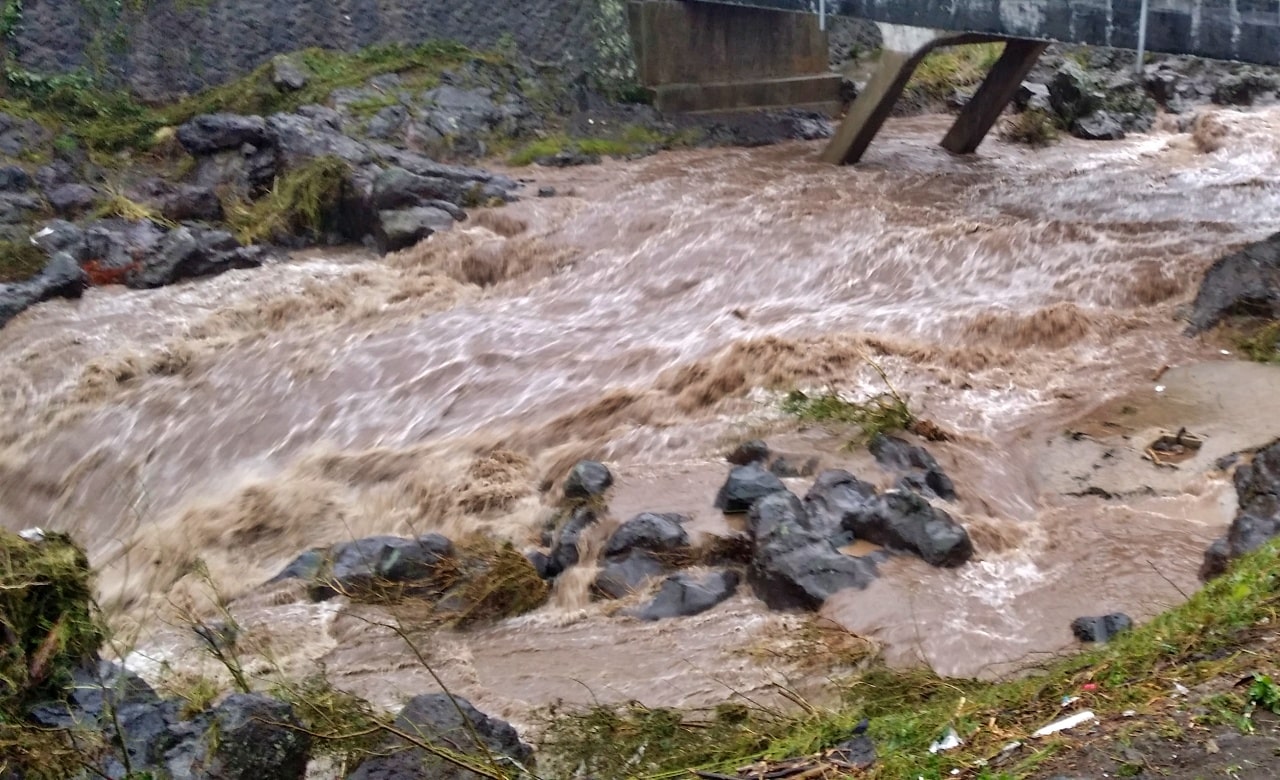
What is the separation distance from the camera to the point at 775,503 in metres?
5.57

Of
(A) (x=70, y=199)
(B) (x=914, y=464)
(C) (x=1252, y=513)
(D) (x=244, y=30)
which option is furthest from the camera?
(D) (x=244, y=30)

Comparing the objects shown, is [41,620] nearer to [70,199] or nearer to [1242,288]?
[1242,288]

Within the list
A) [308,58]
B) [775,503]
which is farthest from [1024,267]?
[308,58]

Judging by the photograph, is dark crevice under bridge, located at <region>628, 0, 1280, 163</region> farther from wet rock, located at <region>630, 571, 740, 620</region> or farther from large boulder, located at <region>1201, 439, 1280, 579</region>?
wet rock, located at <region>630, 571, 740, 620</region>

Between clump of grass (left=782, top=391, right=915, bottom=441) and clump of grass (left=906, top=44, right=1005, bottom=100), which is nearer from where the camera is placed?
clump of grass (left=782, top=391, right=915, bottom=441)

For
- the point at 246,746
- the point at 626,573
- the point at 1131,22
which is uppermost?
the point at 1131,22

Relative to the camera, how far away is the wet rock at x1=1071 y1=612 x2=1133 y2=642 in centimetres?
451

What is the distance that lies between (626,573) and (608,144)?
33.7 feet

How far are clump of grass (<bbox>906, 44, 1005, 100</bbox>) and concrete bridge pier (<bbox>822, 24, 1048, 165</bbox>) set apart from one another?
3.00 meters

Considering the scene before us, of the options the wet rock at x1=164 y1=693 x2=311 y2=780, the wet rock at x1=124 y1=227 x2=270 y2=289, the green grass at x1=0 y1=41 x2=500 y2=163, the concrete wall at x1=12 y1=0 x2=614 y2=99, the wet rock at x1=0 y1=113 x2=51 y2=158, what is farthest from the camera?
the concrete wall at x1=12 y1=0 x2=614 y2=99

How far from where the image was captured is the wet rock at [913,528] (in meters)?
5.32

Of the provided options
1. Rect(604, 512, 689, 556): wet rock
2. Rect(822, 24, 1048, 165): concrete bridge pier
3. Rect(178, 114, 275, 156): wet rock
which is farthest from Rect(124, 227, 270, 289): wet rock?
Rect(822, 24, 1048, 165): concrete bridge pier

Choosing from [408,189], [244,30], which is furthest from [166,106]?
[408,189]

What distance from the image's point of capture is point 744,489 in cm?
593
